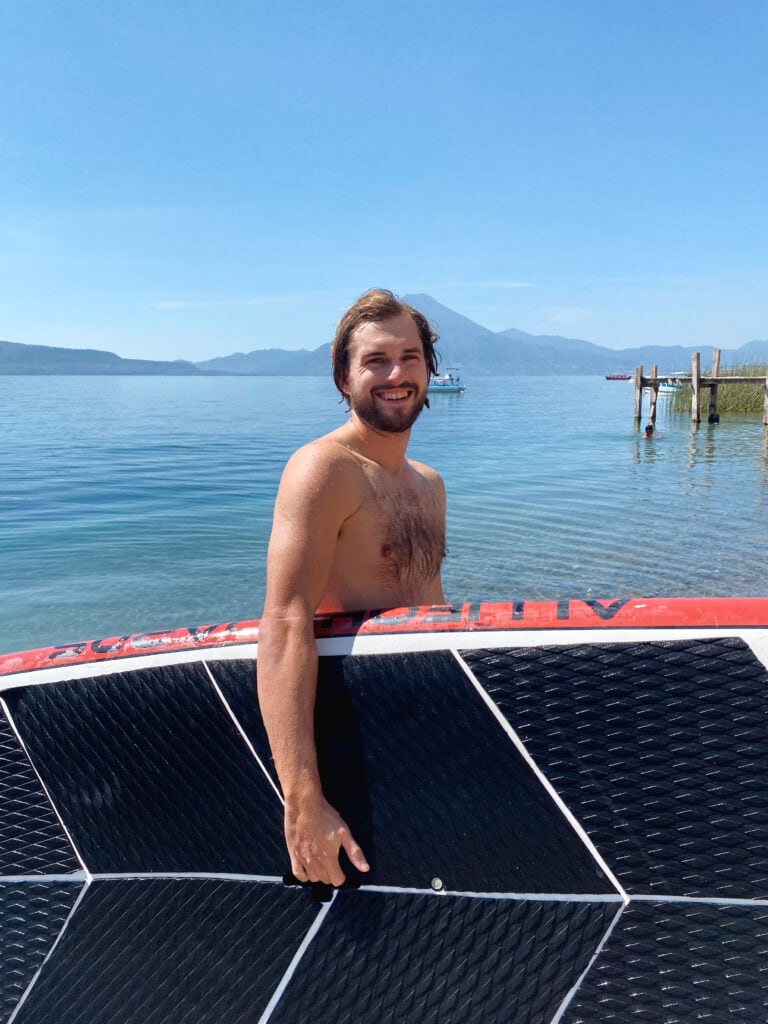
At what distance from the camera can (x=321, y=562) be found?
1.92m

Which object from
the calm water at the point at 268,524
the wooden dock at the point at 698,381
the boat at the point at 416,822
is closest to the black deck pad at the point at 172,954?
the boat at the point at 416,822

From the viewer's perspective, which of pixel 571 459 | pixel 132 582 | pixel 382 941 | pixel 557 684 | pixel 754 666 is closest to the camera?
pixel 754 666

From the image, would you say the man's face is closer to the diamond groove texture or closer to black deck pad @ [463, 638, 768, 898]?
black deck pad @ [463, 638, 768, 898]

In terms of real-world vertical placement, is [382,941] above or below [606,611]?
below

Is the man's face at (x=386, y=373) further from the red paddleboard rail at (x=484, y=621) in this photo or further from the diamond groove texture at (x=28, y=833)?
the diamond groove texture at (x=28, y=833)

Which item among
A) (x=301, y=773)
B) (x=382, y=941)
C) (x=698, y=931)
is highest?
(x=301, y=773)

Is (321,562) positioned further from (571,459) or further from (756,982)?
(571,459)

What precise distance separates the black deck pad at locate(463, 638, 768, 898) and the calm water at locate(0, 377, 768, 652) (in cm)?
749

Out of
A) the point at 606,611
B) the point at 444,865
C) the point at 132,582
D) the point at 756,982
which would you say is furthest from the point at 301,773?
the point at 132,582

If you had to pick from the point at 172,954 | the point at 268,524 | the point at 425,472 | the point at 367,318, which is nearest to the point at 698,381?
the point at 268,524

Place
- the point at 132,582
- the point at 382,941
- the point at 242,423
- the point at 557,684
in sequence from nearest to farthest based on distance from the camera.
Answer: the point at 557,684 < the point at 382,941 < the point at 132,582 < the point at 242,423

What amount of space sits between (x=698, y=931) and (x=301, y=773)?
35.1 inches

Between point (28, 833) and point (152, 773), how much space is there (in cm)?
43

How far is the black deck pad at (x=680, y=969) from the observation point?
5.39ft
